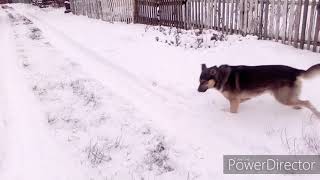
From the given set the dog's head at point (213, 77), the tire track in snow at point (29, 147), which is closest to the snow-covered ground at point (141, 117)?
the tire track in snow at point (29, 147)

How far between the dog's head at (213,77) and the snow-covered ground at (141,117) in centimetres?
55

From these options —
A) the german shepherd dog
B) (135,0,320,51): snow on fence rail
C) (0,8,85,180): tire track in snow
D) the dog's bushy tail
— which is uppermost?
(135,0,320,51): snow on fence rail

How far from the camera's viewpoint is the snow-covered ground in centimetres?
393

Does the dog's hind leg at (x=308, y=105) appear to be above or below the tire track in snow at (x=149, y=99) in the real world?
above

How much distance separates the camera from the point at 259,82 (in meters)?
4.57

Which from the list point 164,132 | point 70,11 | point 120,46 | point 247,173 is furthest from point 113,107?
point 70,11

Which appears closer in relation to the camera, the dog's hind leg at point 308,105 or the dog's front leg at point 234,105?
the dog's hind leg at point 308,105

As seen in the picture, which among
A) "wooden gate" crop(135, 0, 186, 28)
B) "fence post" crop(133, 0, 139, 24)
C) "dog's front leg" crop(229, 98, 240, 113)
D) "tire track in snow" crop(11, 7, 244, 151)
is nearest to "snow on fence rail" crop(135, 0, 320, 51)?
"wooden gate" crop(135, 0, 186, 28)

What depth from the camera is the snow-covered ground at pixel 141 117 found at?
3.93 metres

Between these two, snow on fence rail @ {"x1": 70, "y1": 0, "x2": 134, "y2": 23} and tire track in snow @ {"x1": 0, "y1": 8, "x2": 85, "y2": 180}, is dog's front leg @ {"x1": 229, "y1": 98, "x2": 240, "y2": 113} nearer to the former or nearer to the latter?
tire track in snow @ {"x1": 0, "y1": 8, "x2": 85, "y2": 180}

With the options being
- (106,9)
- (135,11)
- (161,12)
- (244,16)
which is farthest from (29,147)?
(106,9)

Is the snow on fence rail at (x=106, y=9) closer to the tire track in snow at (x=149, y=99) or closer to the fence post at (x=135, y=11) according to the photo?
the fence post at (x=135, y=11)

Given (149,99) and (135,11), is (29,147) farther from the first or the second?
(135,11)

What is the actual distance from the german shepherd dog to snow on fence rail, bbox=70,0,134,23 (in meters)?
10.5
